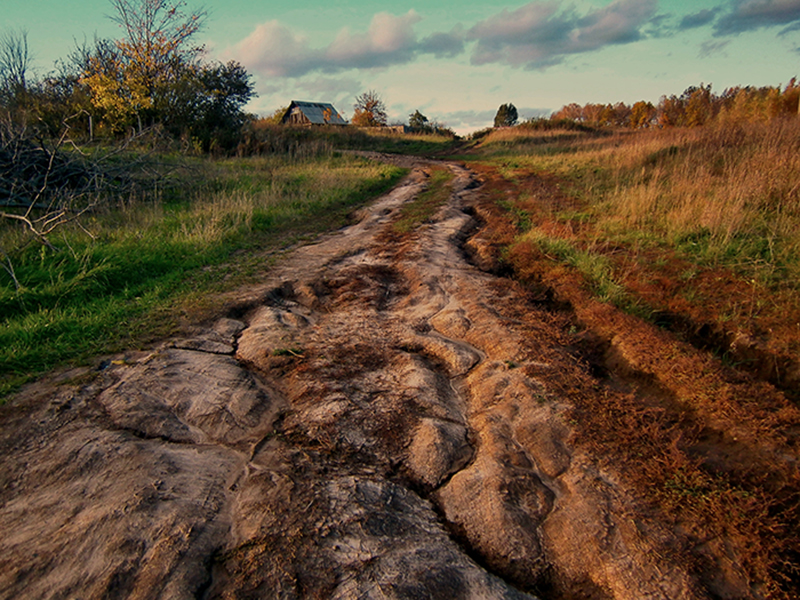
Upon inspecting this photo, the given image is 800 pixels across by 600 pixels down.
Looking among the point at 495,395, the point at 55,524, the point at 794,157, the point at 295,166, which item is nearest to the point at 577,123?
the point at 295,166

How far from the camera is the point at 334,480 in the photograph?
2.09 m

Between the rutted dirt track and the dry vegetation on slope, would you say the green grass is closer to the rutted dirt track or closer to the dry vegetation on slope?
the dry vegetation on slope

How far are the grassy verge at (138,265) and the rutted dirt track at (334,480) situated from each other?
546 mm

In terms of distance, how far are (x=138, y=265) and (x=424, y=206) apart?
499 cm

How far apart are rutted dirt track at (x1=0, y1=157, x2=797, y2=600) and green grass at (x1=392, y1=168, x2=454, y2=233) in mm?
3739

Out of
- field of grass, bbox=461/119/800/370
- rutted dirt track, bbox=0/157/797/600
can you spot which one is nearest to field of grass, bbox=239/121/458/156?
field of grass, bbox=461/119/800/370

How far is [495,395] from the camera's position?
2.79m

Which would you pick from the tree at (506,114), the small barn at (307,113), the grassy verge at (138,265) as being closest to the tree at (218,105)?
the grassy verge at (138,265)

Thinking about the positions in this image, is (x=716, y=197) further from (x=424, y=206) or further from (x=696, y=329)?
(x=424, y=206)

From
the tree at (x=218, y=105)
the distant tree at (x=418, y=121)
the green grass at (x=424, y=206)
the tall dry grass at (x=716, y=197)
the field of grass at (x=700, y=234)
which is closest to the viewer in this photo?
the field of grass at (x=700, y=234)

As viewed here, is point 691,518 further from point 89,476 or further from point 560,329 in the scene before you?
point 89,476

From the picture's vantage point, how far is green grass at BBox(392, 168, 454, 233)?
280 inches

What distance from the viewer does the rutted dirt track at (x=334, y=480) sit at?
1.66 m

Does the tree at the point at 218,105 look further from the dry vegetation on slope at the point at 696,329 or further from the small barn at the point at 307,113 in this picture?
the small barn at the point at 307,113
